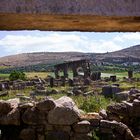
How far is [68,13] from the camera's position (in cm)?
432

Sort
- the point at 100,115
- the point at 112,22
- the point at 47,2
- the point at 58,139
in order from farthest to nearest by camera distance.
→ the point at 100,115 → the point at 58,139 → the point at 112,22 → the point at 47,2

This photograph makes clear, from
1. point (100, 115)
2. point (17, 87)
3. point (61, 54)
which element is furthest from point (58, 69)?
point (61, 54)

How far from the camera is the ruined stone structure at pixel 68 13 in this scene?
14.0ft

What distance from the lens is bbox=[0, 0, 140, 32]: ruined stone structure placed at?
4254 millimetres

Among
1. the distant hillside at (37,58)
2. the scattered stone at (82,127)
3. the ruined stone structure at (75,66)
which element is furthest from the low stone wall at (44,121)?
the distant hillside at (37,58)

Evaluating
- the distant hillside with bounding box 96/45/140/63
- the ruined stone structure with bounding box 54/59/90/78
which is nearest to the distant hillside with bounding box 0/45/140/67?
the distant hillside with bounding box 96/45/140/63

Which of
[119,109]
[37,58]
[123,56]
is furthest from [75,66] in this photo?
[37,58]

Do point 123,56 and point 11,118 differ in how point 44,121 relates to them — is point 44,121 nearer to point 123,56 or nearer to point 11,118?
point 11,118

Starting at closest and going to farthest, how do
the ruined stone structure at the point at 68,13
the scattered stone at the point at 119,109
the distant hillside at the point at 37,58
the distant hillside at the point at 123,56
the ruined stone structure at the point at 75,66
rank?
the ruined stone structure at the point at 68,13 → the scattered stone at the point at 119,109 → the ruined stone structure at the point at 75,66 → the distant hillside at the point at 123,56 → the distant hillside at the point at 37,58

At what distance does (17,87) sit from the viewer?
38812 mm

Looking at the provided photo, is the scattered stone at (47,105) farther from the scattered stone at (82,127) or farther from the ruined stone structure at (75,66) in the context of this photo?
the ruined stone structure at (75,66)

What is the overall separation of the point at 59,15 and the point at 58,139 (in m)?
5.93

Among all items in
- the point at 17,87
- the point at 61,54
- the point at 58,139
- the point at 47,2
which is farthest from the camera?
the point at 61,54

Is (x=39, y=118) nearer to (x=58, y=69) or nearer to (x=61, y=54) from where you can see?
(x=58, y=69)
